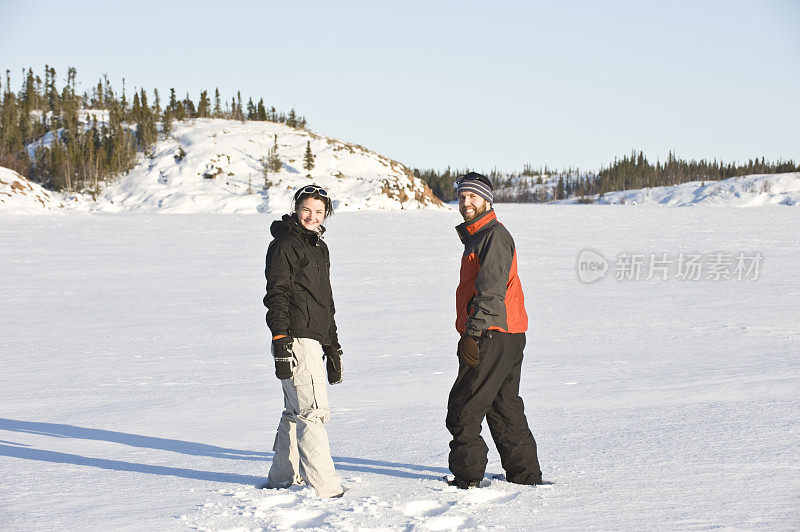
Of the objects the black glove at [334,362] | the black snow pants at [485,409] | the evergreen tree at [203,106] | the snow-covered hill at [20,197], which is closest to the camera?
the black snow pants at [485,409]

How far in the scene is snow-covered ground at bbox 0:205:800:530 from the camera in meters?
3.59

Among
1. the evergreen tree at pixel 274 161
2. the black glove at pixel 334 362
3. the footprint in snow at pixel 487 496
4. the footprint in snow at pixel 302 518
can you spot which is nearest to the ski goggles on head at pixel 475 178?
the black glove at pixel 334 362

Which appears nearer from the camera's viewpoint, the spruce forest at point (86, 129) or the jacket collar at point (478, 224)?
the jacket collar at point (478, 224)

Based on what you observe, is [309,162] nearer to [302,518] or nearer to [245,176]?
[245,176]

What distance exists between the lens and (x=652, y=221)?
32562 mm

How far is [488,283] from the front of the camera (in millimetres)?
3709

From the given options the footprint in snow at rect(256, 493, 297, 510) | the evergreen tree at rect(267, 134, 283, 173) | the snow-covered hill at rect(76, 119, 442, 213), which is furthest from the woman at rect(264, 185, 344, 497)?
the evergreen tree at rect(267, 134, 283, 173)

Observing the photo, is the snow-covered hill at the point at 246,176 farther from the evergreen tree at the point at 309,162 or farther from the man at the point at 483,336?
the man at the point at 483,336

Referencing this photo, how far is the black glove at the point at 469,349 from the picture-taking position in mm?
3717

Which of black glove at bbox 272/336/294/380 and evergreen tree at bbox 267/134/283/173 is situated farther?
evergreen tree at bbox 267/134/283/173

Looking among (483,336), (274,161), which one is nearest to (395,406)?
(483,336)

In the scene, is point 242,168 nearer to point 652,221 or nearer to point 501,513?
point 652,221

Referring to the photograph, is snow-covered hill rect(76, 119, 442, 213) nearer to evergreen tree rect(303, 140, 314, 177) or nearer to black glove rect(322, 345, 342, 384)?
evergreen tree rect(303, 140, 314, 177)

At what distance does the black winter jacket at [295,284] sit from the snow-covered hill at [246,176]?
60657mm
